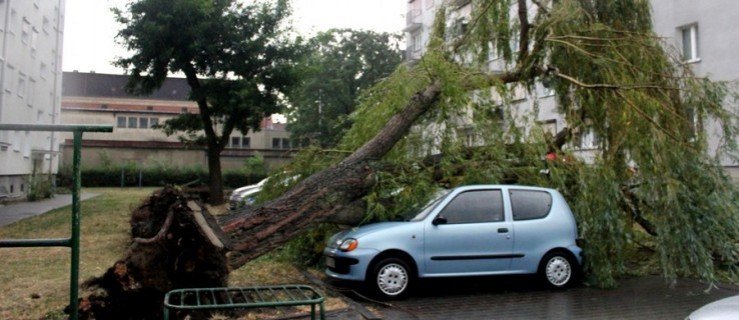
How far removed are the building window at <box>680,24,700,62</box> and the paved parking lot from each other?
46.7 feet

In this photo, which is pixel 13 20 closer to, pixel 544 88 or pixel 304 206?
pixel 304 206

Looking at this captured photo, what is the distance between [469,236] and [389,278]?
1205 mm

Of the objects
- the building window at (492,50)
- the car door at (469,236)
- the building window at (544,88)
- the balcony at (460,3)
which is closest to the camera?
the car door at (469,236)

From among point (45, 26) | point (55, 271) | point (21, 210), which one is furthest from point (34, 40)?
point (55, 271)

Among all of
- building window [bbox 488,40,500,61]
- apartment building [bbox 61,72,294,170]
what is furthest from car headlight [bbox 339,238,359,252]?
apartment building [bbox 61,72,294,170]

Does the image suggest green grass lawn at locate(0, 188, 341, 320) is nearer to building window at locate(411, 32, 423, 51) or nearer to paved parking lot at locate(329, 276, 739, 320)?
paved parking lot at locate(329, 276, 739, 320)

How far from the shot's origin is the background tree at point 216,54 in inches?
951

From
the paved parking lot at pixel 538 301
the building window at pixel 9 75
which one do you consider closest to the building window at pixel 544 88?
the paved parking lot at pixel 538 301

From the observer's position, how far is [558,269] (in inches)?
349

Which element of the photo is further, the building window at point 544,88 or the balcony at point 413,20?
the balcony at point 413,20

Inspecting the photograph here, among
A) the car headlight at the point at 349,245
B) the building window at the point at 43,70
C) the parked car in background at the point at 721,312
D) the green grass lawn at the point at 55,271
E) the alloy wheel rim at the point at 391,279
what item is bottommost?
the green grass lawn at the point at 55,271

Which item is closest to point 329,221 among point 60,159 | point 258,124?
point 258,124

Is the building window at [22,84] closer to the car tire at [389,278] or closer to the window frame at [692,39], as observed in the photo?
the car tire at [389,278]

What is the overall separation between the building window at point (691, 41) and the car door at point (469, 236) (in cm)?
1582
